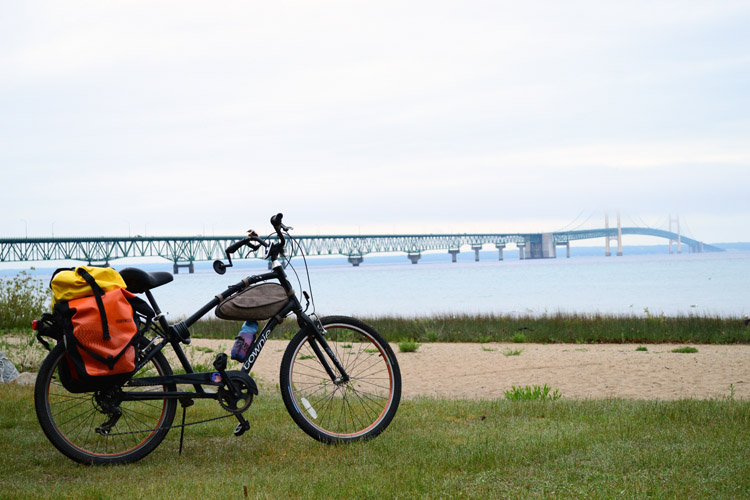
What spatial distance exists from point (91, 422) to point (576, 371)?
7.43 m

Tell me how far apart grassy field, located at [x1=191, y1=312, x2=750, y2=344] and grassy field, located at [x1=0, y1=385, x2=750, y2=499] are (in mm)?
10321

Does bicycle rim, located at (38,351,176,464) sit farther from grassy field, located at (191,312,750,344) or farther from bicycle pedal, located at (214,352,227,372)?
grassy field, located at (191,312,750,344)

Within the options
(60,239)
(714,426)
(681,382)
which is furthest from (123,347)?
(60,239)

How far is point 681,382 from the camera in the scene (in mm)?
9055

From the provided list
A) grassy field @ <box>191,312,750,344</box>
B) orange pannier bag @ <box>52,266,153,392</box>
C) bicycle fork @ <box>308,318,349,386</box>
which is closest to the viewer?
orange pannier bag @ <box>52,266,153,392</box>

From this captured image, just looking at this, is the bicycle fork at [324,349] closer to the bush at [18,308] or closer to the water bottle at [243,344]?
the water bottle at [243,344]

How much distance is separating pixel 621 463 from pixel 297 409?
1.95 meters

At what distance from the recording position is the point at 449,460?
407 centimetres

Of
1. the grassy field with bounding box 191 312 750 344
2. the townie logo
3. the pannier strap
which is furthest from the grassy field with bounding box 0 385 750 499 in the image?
the grassy field with bounding box 191 312 750 344

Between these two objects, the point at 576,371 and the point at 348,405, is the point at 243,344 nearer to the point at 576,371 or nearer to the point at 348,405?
the point at 348,405

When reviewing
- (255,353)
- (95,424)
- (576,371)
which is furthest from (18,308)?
(255,353)

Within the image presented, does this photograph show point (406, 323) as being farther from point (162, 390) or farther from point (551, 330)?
point (162, 390)

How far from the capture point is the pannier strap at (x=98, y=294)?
4113 mm

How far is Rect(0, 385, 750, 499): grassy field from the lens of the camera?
3.55 meters
